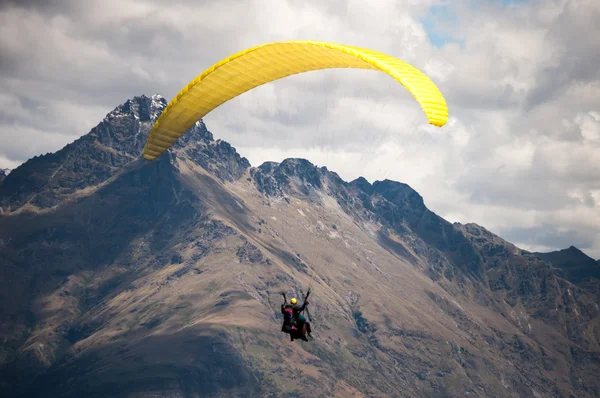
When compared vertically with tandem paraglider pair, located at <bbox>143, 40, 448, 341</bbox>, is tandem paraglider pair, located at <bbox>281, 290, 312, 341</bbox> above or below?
below

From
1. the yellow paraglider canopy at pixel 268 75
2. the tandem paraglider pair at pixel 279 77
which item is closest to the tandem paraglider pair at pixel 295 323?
the tandem paraglider pair at pixel 279 77

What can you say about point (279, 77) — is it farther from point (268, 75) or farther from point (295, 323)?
point (295, 323)

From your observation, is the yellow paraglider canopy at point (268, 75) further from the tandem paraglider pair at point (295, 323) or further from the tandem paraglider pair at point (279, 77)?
the tandem paraglider pair at point (295, 323)

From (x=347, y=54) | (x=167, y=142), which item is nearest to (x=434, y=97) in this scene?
(x=347, y=54)

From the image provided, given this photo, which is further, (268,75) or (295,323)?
(268,75)

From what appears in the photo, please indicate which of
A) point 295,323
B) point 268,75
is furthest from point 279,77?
point 295,323

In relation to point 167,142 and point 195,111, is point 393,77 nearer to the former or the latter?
point 195,111

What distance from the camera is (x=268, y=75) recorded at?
→ 176 feet

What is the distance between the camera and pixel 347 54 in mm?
44812

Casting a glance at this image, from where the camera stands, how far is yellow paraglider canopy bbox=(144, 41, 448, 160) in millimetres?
42750

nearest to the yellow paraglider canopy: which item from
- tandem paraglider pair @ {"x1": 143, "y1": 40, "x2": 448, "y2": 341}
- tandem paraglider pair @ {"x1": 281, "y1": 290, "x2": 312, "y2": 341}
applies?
tandem paraglider pair @ {"x1": 143, "y1": 40, "x2": 448, "y2": 341}

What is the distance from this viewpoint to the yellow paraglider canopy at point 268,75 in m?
42.8

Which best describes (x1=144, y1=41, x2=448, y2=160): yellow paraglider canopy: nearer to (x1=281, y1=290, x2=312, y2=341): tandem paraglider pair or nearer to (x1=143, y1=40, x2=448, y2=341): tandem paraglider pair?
(x1=143, y1=40, x2=448, y2=341): tandem paraglider pair

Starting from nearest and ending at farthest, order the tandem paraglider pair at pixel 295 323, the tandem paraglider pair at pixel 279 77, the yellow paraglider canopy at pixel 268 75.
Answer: the yellow paraglider canopy at pixel 268 75 < the tandem paraglider pair at pixel 279 77 < the tandem paraglider pair at pixel 295 323
